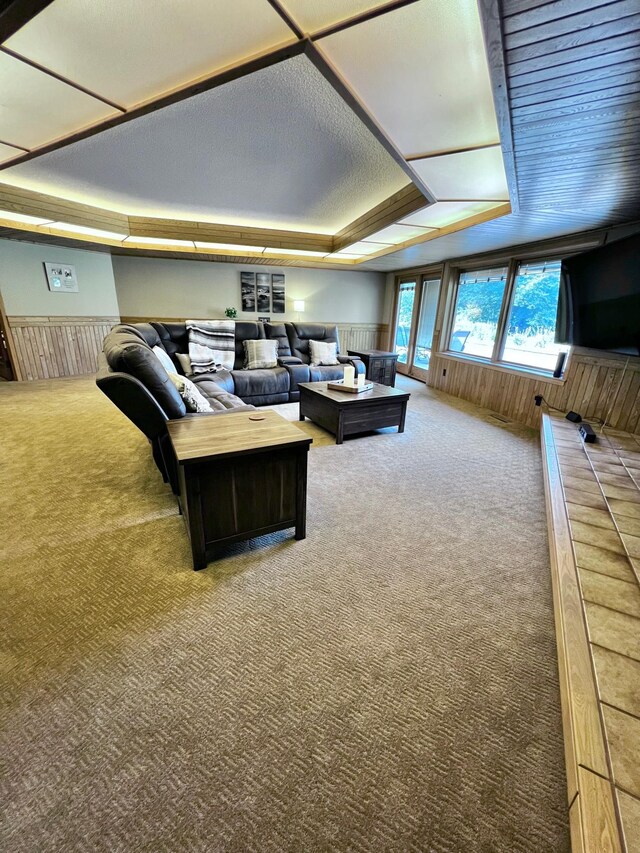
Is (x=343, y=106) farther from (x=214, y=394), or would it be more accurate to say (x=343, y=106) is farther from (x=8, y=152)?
(x=8, y=152)

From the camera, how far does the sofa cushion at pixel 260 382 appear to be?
4.22 metres

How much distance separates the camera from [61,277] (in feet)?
17.2

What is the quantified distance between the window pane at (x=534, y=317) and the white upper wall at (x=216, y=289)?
375cm

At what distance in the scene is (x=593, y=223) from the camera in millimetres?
3107

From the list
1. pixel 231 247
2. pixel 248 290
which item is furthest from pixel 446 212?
pixel 248 290

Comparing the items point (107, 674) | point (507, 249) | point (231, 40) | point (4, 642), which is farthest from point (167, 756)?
point (507, 249)

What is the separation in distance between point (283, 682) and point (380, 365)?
4.74 m

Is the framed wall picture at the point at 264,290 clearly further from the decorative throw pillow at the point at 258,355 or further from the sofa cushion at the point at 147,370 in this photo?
the sofa cushion at the point at 147,370

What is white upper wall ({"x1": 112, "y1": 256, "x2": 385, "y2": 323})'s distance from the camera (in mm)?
5977

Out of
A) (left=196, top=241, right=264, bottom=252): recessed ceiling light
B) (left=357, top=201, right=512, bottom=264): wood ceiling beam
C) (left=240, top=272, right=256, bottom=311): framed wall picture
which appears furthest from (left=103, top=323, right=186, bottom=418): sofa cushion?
(left=240, top=272, right=256, bottom=311): framed wall picture

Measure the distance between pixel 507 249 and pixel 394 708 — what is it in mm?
5035

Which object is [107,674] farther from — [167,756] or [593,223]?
[593,223]

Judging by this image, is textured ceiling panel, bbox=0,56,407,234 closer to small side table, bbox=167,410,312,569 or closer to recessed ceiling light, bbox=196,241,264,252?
recessed ceiling light, bbox=196,241,264,252

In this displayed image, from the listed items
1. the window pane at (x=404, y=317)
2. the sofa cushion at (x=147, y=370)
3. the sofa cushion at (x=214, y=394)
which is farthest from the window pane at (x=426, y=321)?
the sofa cushion at (x=147, y=370)
